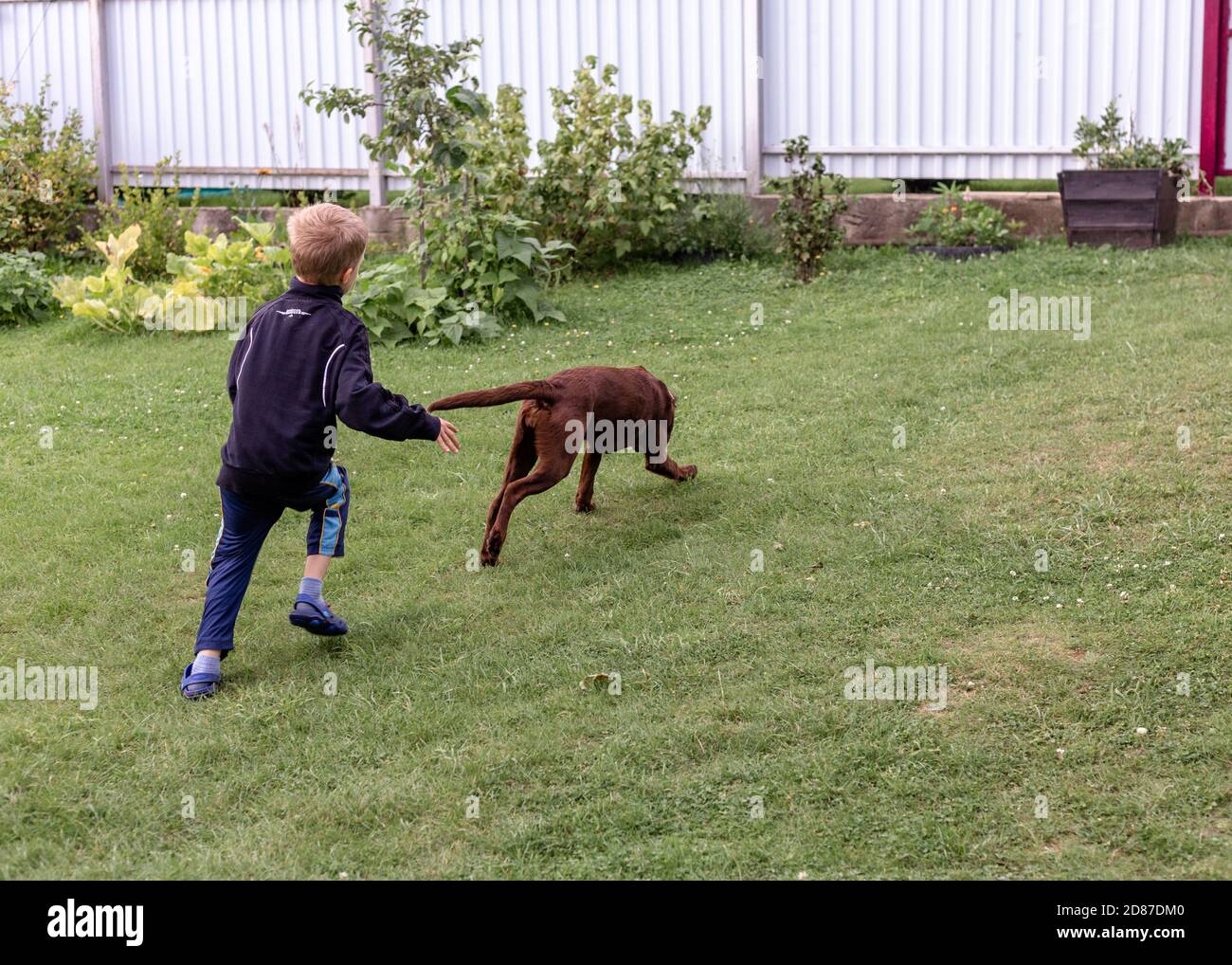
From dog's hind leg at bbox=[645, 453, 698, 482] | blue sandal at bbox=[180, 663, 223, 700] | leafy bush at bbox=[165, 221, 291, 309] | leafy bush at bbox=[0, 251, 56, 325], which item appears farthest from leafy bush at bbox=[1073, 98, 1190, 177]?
leafy bush at bbox=[0, 251, 56, 325]

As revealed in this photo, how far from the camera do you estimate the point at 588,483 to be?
20.2 ft

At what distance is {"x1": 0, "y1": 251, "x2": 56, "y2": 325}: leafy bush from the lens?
34.1 ft

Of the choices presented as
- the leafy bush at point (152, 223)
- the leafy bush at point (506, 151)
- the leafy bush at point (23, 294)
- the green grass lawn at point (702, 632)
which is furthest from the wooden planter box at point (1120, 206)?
the leafy bush at point (23, 294)

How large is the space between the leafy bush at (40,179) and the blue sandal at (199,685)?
27.8 feet

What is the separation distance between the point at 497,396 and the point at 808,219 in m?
5.10

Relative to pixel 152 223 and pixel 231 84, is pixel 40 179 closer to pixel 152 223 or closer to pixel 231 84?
pixel 152 223

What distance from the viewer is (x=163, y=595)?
18.1 feet

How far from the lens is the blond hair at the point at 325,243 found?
15.3ft

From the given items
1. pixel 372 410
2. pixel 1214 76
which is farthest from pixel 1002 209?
pixel 372 410

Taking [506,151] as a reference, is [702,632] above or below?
below

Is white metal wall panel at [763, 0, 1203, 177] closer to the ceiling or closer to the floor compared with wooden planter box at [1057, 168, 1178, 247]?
closer to the ceiling

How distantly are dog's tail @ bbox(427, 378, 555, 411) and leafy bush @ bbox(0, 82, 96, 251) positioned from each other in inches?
318

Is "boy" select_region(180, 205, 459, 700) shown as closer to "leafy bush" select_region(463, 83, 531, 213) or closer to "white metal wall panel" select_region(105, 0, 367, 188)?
"leafy bush" select_region(463, 83, 531, 213)

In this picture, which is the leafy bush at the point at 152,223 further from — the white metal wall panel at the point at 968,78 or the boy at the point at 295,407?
the boy at the point at 295,407
